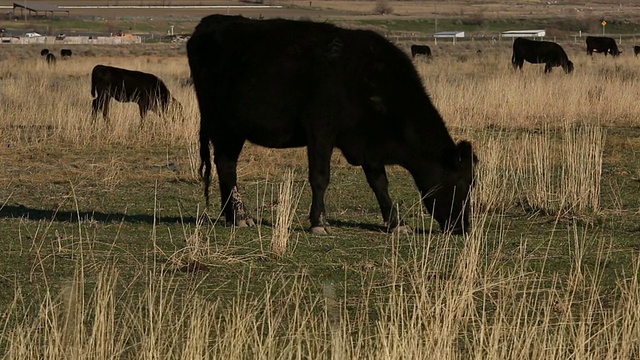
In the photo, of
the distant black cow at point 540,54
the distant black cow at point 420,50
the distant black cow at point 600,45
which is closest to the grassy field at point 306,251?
the distant black cow at point 540,54

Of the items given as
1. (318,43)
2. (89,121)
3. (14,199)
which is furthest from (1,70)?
(318,43)

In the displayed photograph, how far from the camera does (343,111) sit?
10516 mm

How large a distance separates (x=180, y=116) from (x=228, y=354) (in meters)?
13.1

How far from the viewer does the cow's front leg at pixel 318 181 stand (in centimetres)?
1048

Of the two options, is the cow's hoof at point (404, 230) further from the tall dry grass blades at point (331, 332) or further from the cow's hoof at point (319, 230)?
the tall dry grass blades at point (331, 332)

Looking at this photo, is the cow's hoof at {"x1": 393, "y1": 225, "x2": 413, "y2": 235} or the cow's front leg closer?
the cow's hoof at {"x1": 393, "y1": 225, "x2": 413, "y2": 235}

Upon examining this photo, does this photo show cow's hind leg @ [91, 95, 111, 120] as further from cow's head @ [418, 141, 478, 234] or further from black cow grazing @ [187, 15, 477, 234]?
cow's head @ [418, 141, 478, 234]

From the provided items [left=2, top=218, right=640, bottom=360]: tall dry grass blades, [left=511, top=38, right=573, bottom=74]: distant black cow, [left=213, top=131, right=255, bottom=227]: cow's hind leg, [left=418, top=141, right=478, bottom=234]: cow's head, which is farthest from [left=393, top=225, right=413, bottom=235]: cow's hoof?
[left=511, top=38, right=573, bottom=74]: distant black cow

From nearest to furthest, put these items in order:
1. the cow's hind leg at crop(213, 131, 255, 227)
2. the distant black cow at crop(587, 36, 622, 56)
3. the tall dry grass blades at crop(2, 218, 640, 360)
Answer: the tall dry grass blades at crop(2, 218, 640, 360)
the cow's hind leg at crop(213, 131, 255, 227)
the distant black cow at crop(587, 36, 622, 56)

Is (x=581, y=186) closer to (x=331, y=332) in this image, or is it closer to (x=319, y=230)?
(x=319, y=230)

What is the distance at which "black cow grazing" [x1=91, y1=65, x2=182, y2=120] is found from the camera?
67.9 ft

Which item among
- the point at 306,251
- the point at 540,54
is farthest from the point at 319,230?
the point at 540,54

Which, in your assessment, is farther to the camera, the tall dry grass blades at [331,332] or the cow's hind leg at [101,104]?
the cow's hind leg at [101,104]

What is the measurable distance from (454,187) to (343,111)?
1.21 m
